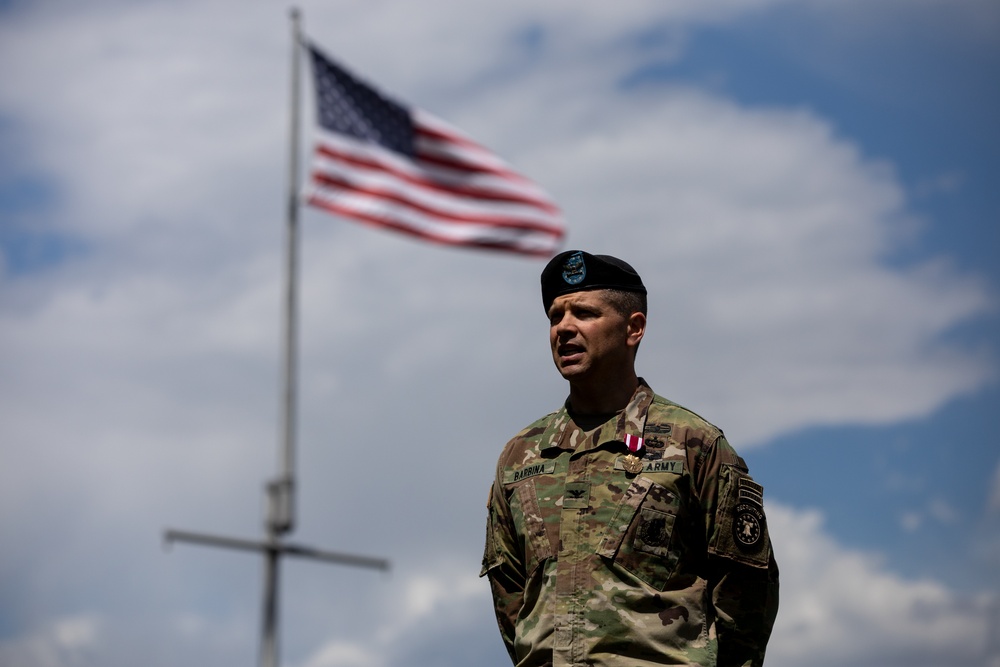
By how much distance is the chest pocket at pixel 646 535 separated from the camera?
739cm

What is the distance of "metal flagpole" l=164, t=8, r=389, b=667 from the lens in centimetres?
2205

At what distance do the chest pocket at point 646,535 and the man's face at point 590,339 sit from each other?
2.03ft

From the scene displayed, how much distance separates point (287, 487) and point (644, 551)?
15284mm

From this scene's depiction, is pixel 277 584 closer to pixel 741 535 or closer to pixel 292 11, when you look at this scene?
pixel 292 11

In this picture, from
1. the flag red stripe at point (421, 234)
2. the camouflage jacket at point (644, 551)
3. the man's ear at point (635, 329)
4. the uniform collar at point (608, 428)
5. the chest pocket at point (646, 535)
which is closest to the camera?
the camouflage jacket at point (644, 551)

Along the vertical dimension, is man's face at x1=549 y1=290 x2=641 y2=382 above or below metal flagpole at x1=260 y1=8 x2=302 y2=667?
below

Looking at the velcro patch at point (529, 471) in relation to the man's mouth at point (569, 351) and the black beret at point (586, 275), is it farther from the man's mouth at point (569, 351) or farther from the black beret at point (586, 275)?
the black beret at point (586, 275)

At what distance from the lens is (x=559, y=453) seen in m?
7.86

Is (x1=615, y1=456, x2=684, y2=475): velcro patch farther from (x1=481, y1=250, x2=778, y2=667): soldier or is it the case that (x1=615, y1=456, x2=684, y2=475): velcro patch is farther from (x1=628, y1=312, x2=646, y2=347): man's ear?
(x1=628, y1=312, x2=646, y2=347): man's ear

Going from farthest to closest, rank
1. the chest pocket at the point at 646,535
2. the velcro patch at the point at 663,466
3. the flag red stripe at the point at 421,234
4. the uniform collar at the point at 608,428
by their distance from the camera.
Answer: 1. the flag red stripe at the point at 421,234
2. the uniform collar at the point at 608,428
3. the velcro patch at the point at 663,466
4. the chest pocket at the point at 646,535

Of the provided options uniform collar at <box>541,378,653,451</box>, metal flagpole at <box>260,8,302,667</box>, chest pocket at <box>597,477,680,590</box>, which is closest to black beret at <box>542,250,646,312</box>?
uniform collar at <box>541,378,653,451</box>

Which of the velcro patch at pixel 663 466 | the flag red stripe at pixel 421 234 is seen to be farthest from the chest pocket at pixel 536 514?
the flag red stripe at pixel 421 234

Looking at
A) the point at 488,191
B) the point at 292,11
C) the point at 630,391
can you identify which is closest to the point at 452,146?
the point at 488,191

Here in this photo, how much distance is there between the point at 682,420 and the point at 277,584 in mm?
16117
